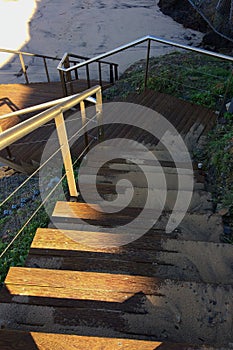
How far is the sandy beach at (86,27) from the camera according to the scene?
9.30 metres

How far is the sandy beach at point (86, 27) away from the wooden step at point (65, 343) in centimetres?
785

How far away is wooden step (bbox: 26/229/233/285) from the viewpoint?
5.35 feet

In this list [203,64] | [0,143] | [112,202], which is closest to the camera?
[0,143]

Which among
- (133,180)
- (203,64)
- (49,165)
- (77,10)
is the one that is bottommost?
(49,165)

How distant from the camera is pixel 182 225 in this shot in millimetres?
1998

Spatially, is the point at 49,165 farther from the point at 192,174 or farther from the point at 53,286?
the point at 53,286

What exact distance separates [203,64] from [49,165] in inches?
174

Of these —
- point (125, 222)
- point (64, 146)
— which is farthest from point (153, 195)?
point (64, 146)

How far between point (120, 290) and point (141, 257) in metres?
0.28

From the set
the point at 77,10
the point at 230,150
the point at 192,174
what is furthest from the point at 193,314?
the point at 77,10

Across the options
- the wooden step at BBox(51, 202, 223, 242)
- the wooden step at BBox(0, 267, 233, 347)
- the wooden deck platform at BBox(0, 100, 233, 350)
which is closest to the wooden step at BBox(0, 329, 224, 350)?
the wooden deck platform at BBox(0, 100, 233, 350)

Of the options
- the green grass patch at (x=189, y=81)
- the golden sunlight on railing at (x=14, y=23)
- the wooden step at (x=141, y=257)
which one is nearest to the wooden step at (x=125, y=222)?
the wooden step at (x=141, y=257)

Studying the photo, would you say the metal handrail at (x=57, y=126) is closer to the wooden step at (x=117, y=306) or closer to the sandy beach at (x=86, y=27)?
the wooden step at (x=117, y=306)

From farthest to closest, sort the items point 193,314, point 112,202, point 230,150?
point 230,150 < point 112,202 < point 193,314
